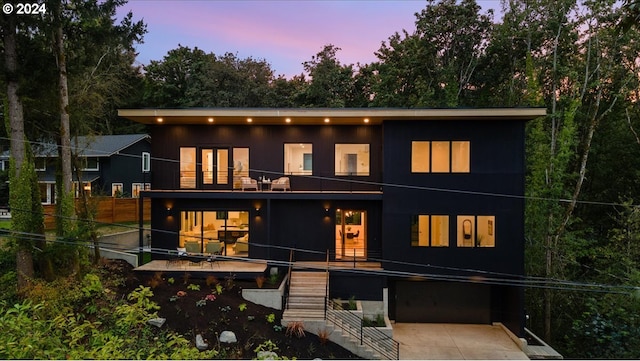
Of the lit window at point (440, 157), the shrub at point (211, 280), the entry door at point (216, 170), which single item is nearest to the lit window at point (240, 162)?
the entry door at point (216, 170)

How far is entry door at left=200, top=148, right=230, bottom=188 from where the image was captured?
Result: 14070 millimetres

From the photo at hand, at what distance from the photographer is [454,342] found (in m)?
11.9

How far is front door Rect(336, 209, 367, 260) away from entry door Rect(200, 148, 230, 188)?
473 centimetres

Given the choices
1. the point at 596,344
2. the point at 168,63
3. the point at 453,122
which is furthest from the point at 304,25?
the point at 596,344

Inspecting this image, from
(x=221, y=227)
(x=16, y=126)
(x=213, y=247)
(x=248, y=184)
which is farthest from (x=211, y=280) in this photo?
(x=16, y=126)

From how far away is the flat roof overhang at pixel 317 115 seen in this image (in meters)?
12.0

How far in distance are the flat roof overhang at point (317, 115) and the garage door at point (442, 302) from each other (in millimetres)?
6332

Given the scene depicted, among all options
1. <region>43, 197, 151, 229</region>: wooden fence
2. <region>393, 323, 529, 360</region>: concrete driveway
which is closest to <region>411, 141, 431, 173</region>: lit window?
<region>393, 323, 529, 360</region>: concrete driveway

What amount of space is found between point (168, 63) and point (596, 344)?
3895 centimetres

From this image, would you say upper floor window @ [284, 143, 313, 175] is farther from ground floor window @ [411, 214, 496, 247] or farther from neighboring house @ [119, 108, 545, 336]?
ground floor window @ [411, 214, 496, 247]

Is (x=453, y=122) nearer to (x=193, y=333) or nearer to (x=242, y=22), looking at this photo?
Result: (x=193, y=333)

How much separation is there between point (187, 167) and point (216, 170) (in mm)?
1150

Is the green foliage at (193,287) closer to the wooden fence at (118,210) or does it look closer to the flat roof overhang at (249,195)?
the flat roof overhang at (249,195)

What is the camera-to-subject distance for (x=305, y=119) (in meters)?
13.3
